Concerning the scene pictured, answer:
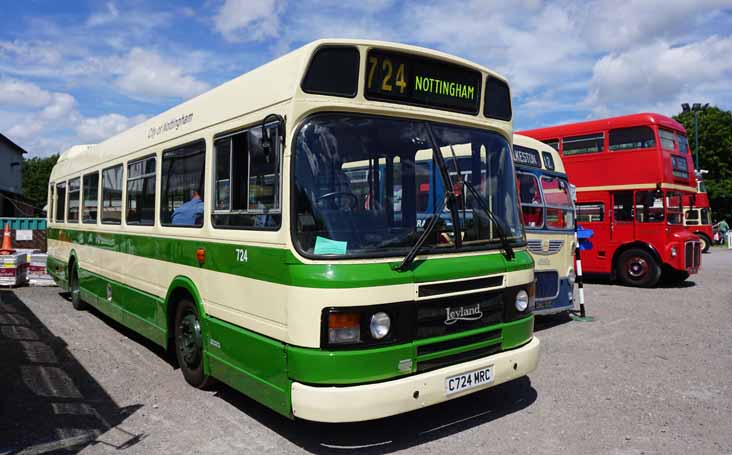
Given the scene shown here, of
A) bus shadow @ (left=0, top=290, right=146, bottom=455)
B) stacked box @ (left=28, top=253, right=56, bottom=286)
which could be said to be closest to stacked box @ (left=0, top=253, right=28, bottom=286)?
stacked box @ (left=28, top=253, right=56, bottom=286)

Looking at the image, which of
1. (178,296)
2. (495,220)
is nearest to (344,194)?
(495,220)

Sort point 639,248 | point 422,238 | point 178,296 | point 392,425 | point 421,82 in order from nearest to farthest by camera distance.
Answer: point 422,238
point 421,82
point 392,425
point 178,296
point 639,248

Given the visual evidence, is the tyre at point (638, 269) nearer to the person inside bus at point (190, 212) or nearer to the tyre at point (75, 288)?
the person inside bus at point (190, 212)

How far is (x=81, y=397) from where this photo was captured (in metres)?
5.48

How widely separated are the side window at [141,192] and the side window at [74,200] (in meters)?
3.25

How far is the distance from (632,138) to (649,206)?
184cm

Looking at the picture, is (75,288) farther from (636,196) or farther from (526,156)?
(636,196)

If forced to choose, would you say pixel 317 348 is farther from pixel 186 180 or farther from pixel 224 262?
pixel 186 180

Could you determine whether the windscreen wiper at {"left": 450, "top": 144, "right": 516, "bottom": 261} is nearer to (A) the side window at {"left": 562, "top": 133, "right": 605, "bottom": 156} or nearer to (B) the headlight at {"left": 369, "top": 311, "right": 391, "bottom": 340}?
(B) the headlight at {"left": 369, "top": 311, "right": 391, "bottom": 340}

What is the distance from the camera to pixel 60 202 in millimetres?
11312

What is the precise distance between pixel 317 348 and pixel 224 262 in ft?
4.75

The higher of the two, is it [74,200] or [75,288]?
[74,200]

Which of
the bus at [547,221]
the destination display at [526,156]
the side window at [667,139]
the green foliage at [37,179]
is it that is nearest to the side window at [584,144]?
the side window at [667,139]

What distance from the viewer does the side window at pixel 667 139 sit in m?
14.4
